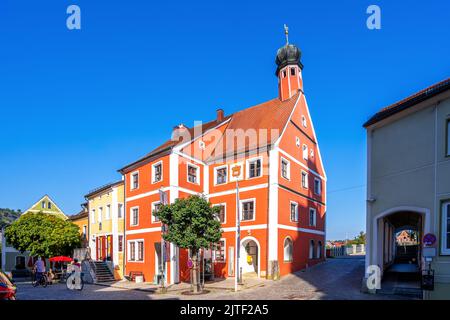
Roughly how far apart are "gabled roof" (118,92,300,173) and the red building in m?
0.12

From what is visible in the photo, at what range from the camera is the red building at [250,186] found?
2408cm

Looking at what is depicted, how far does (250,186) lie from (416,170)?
1336cm

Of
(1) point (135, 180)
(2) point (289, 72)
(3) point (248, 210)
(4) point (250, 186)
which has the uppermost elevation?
(2) point (289, 72)

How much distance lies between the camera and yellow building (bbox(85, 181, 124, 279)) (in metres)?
28.9

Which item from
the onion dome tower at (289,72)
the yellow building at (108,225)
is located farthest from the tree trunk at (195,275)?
the onion dome tower at (289,72)

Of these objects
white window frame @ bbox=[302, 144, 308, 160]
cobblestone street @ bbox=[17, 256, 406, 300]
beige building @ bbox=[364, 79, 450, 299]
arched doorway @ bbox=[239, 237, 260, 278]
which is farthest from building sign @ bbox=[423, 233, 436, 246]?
white window frame @ bbox=[302, 144, 308, 160]

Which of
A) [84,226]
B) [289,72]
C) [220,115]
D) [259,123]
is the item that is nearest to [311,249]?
[259,123]

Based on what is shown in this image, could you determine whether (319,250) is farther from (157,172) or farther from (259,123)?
(157,172)

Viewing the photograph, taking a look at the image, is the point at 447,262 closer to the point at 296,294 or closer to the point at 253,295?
the point at 296,294

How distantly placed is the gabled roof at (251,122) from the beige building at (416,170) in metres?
10.2

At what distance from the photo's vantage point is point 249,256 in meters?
25.3

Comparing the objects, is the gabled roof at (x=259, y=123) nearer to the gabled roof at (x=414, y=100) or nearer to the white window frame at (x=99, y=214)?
the gabled roof at (x=414, y=100)
